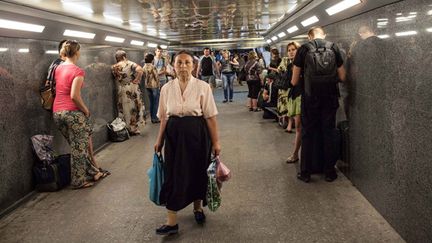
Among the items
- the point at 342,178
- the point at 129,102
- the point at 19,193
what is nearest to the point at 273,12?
the point at 129,102

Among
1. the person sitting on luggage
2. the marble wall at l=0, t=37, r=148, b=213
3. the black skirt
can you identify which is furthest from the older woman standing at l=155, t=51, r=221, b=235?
the person sitting on luggage

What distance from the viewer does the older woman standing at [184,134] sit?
362 centimetres

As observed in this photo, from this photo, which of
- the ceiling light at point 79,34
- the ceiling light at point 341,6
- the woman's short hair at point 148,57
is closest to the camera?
the ceiling light at point 341,6

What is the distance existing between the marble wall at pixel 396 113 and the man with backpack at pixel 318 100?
0.83 feet

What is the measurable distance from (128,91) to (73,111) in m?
3.32

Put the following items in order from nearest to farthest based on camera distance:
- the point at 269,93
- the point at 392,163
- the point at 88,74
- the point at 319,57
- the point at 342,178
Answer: the point at 392,163
the point at 319,57
the point at 342,178
the point at 88,74
the point at 269,93

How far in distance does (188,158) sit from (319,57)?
2.07 meters

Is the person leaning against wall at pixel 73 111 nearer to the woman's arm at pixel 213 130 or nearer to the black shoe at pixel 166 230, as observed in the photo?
the black shoe at pixel 166 230

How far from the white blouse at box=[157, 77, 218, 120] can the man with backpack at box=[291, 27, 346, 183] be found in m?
1.63

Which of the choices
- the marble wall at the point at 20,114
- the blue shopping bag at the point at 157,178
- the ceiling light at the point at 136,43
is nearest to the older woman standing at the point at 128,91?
the ceiling light at the point at 136,43

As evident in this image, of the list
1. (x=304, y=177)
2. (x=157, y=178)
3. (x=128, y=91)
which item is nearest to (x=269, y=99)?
(x=128, y=91)

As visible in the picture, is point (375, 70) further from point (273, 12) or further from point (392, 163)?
point (273, 12)

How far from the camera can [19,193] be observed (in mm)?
4840

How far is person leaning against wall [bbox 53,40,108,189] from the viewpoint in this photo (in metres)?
5.07
